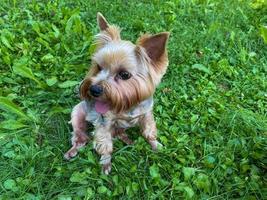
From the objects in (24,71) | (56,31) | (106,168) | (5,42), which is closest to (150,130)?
(106,168)

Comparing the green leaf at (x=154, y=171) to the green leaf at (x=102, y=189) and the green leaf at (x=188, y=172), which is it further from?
→ the green leaf at (x=102, y=189)

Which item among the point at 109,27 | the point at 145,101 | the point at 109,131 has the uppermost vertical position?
the point at 109,27

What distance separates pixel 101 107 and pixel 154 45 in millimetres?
562

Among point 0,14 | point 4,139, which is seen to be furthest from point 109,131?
point 0,14

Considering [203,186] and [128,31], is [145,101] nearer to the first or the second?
[203,186]

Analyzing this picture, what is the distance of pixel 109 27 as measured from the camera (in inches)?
122

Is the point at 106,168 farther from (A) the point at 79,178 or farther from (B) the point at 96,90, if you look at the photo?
(B) the point at 96,90

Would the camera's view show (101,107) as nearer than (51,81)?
Yes

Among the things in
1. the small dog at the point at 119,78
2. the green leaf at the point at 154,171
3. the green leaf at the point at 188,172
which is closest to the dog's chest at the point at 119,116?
the small dog at the point at 119,78

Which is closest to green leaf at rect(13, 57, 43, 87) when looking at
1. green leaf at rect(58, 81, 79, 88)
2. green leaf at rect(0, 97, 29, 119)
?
green leaf at rect(58, 81, 79, 88)

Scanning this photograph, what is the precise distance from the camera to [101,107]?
3.14 meters

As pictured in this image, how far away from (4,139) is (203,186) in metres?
1.52

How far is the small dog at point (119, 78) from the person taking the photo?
296cm

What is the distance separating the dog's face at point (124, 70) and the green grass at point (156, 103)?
60 centimetres
